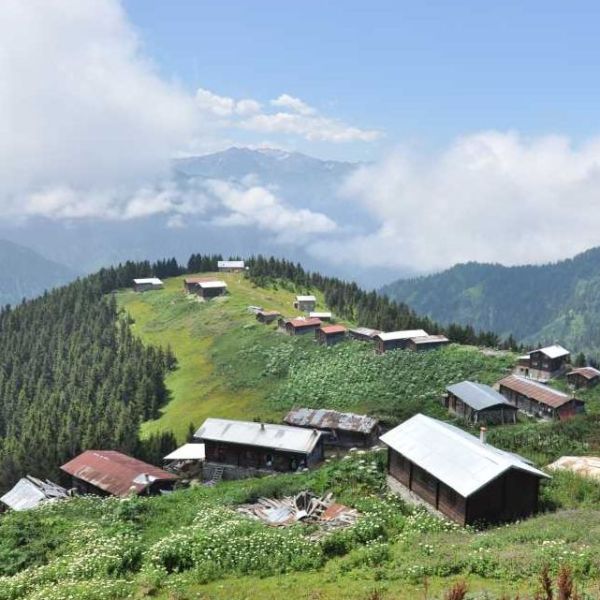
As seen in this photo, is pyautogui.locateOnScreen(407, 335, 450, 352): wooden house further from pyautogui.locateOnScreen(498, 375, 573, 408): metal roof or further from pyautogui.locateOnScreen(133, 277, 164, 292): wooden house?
pyautogui.locateOnScreen(133, 277, 164, 292): wooden house

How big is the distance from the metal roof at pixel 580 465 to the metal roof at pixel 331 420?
30.5 metres

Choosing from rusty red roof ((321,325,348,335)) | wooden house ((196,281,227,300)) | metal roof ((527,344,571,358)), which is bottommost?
metal roof ((527,344,571,358))

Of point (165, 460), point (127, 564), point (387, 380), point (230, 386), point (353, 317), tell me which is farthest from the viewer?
point (353, 317)

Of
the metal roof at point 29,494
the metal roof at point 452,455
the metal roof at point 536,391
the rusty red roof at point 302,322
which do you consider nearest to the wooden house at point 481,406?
the metal roof at point 536,391

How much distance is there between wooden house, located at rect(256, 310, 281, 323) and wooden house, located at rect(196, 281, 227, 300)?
28.6 m

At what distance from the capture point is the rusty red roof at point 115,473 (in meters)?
58.9

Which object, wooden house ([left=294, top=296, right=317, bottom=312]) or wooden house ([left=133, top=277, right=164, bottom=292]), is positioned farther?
wooden house ([left=133, top=277, right=164, bottom=292])

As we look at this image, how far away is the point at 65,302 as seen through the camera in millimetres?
183500

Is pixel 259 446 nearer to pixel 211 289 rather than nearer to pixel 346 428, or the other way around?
pixel 346 428

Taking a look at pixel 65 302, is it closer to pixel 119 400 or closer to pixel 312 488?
pixel 119 400

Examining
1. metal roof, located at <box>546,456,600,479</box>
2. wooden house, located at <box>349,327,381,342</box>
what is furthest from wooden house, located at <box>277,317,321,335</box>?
metal roof, located at <box>546,456,600,479</box>

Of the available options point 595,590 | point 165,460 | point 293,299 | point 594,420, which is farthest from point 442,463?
point 293,299

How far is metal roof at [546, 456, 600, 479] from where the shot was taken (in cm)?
4083

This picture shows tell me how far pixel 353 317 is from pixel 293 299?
764 inches
